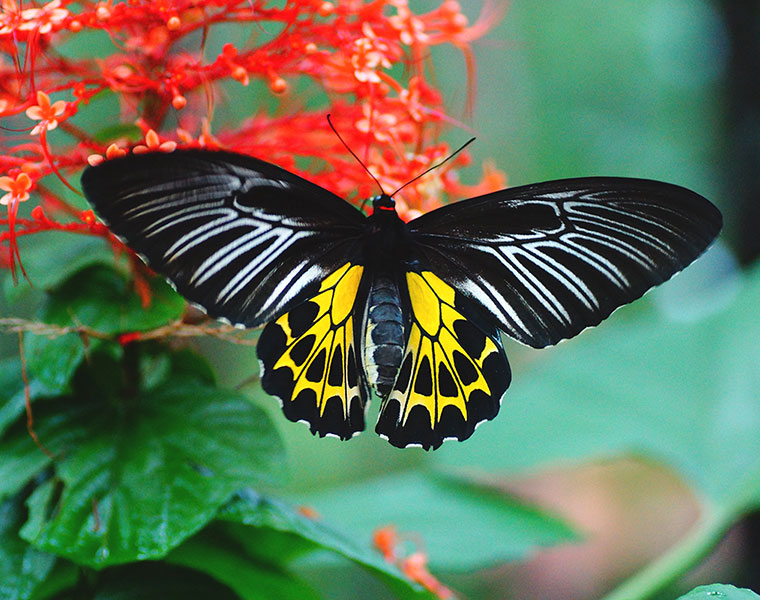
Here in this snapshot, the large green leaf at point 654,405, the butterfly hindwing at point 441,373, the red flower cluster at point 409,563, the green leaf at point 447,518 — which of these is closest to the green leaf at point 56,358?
the butterfly hindwing at point 441,373

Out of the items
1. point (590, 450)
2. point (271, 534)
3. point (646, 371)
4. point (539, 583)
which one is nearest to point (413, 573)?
point (271, 534)

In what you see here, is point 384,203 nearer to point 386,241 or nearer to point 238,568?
point 386,241

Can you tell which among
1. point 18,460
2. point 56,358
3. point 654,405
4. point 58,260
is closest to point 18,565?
point 18,460

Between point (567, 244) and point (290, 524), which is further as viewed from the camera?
point (567, 244)

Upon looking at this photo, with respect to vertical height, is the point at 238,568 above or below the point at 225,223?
below

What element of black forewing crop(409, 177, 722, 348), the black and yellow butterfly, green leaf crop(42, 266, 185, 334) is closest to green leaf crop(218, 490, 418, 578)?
the black and yellow butterfly

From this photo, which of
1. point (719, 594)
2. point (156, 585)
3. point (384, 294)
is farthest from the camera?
point (384, 294)

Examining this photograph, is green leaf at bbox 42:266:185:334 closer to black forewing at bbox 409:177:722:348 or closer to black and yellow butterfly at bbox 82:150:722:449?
black and yellow butterfly at bbox 82:150:722:449
